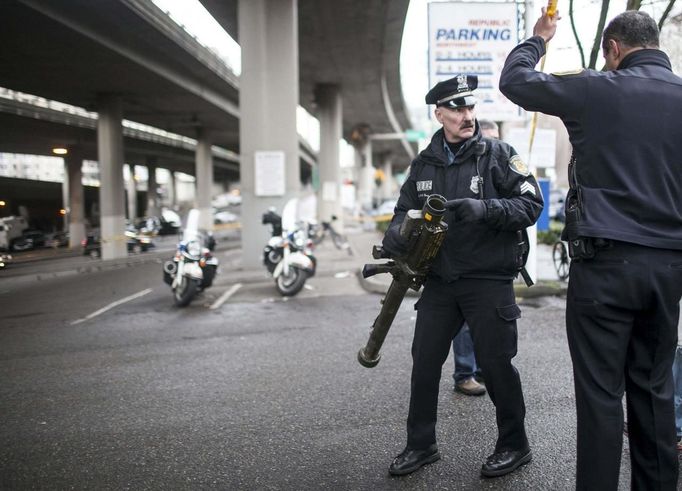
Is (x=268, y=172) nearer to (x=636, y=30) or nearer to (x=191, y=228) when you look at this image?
(x=191, y=228)

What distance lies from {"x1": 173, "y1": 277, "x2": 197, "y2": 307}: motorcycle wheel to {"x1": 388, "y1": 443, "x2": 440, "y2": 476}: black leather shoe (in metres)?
6.01

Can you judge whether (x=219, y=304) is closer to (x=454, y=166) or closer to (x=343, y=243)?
(x=454, y=166)

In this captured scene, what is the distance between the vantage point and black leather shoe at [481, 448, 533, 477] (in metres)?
2.96

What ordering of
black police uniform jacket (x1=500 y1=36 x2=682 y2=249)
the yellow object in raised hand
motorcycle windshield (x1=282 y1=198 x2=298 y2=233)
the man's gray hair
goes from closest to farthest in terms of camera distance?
black police uniform jacket (x1=500 y1=36 x2=682 y2=249) → the man's gray hair → the yellow object in raised hand → motorcycle windshield (x1=282 y1=198 x2=298 y2=233)

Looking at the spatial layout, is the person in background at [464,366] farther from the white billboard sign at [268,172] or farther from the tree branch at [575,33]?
the white billboard sign at [268,172]

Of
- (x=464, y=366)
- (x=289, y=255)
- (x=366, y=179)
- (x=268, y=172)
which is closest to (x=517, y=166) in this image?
(x=464, y=366)

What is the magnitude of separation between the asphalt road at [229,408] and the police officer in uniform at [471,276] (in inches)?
9.6

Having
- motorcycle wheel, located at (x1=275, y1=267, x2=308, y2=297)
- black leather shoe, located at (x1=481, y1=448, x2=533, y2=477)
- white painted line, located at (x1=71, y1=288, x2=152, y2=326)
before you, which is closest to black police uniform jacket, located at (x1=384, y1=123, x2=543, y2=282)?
black leather shoe, located at (x1=481, y1=448, x2=533, y2=477)

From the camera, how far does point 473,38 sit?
28.5ft

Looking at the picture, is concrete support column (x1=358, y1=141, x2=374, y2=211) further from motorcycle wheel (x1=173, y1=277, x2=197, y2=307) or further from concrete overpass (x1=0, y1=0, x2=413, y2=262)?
motorcycle wheel (x1=173, y1=277, x2=197, y2=307)

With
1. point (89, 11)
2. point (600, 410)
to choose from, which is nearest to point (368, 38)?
point (89, 11)

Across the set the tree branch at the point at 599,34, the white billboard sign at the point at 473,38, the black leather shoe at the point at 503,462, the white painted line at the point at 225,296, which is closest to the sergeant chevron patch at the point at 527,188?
the black leather shoe at the point at 503,462

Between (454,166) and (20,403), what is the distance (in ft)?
11.5

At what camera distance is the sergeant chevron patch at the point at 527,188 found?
2.93 metres
